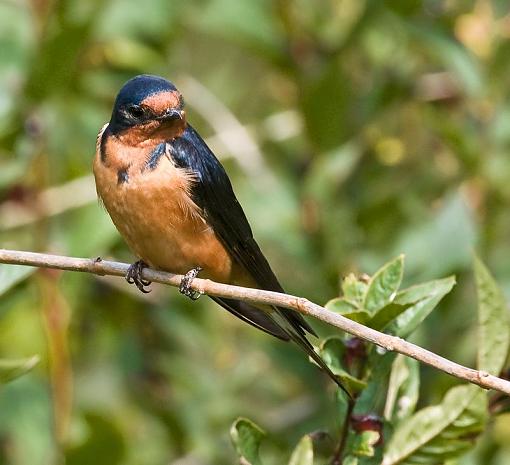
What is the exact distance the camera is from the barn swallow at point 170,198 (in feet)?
10.7

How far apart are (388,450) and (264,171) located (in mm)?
2156

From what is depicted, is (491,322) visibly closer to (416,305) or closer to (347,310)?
(416,305)

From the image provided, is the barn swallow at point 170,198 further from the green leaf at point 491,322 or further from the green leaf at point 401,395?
the green leaf at point 491,322

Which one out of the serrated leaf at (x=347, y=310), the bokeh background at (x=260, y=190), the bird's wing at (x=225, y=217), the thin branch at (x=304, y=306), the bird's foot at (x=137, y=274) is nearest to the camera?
the thin branch at (x=304, y=306)

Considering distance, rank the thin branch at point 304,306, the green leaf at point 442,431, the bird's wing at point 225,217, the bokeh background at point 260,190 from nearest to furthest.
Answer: the thin branch at point 304,306
the green leaf at point 442,431
the bird's wing at point 225,217
the bokeh background at point 260,190

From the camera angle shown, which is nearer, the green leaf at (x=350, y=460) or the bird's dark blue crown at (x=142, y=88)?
the green leaf at (x=350, y=460)

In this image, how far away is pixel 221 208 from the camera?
136 inches

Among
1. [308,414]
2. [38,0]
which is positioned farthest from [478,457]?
[38,0]

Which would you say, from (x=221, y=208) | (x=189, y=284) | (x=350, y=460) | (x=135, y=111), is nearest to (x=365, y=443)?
(x=350, y=460)

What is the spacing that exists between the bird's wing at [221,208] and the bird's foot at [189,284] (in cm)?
15

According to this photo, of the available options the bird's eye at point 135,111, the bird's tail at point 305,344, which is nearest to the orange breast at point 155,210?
the bird's eye at point 135,111

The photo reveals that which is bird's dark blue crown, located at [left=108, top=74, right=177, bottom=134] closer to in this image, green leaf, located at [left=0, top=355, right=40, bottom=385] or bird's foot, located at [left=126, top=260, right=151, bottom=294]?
bird's foot, located at [left=126, top=260, right=151, bottom=294]

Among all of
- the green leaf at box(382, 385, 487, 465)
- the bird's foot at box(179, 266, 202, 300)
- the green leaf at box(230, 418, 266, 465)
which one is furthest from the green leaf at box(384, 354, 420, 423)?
the bird's foot at box(179, 266, 202, 300)

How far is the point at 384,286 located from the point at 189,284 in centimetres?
67
